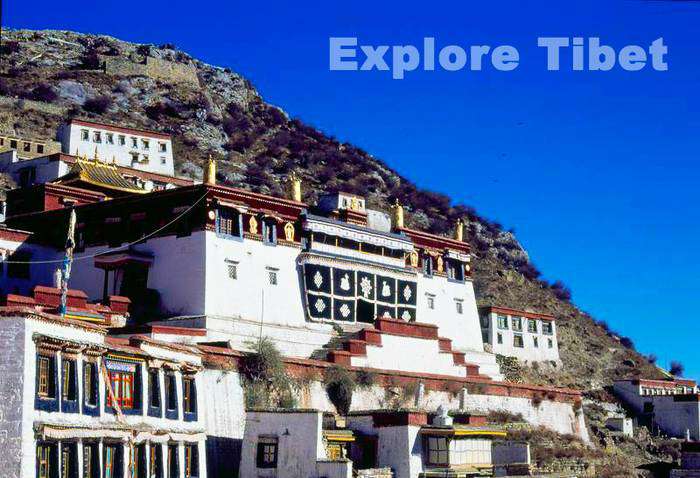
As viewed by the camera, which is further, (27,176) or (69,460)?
(27,176)

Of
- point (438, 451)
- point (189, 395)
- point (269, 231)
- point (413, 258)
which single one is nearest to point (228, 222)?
point (269, 231)

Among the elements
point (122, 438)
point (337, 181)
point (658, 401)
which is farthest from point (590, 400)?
point (337, 181)

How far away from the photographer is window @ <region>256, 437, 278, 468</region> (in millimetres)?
35781

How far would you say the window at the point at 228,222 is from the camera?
49.3 metres

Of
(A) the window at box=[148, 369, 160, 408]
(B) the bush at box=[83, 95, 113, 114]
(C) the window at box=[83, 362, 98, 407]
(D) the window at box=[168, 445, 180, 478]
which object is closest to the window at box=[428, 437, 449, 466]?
(D) the window at box=[168, 445, 180, 478]

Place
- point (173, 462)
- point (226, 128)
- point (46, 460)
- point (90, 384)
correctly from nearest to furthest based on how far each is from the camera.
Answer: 1. point (46, 460)
2. point (90, 384)
3. point (173, 462)
4. point (226, 128)

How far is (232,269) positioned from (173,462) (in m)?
15.6

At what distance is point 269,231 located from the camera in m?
51.4

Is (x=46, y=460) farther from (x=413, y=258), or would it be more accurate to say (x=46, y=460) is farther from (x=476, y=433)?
(x=413, y=258)

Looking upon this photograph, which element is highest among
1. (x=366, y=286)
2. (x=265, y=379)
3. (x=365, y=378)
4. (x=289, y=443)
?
(x=366, y=286)

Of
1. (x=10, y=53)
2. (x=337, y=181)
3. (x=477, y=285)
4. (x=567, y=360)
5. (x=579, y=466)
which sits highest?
(x=10, y=53)

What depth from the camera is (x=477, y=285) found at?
286ft

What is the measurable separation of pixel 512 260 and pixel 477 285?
764 inches

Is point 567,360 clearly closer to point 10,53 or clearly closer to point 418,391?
point 418,391
